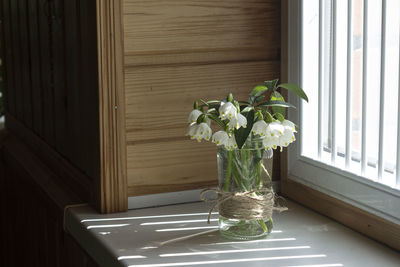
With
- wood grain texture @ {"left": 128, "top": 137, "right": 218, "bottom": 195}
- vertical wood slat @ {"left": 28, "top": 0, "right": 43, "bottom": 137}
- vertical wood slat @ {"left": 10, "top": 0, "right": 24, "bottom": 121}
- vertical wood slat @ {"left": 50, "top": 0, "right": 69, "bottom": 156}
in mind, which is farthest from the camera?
vertical wood slat @ {"left": 10, "top": 0, "right": 24, "bottom": 121}

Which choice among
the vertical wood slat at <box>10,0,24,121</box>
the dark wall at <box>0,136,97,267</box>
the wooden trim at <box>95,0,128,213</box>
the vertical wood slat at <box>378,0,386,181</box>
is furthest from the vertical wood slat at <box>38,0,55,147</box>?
A: the vertical wood slat at <box>378,0,386,181</box>

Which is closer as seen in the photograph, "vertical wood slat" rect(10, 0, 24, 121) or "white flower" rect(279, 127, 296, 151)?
"white flower" rect(279, 127, 296, 151)

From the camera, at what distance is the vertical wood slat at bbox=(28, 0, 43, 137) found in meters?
2.24

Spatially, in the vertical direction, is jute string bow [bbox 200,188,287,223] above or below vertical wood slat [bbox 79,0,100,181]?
below

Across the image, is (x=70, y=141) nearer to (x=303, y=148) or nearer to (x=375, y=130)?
(x=303, y=148)

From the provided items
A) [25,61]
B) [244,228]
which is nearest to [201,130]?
[244,228]

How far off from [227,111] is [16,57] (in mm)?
1591

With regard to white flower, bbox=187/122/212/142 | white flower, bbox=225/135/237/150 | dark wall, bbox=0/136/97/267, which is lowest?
dark wall, bbox=0/136/97/267

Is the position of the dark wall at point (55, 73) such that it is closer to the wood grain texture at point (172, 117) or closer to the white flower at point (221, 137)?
the wood grain texture at point (172, 117)

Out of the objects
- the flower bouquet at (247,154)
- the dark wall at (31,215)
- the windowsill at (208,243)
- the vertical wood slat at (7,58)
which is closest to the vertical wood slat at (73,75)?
the dark wall at (31,215)

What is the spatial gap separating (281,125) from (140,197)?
1.67 feet

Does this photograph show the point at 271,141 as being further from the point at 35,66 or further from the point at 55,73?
the point at 35,66

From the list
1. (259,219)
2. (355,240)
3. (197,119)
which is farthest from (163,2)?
(355,240)

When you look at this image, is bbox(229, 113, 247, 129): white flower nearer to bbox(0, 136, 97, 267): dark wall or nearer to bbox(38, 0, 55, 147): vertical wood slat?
bbox(0, 136, 97, 267): dark wall
